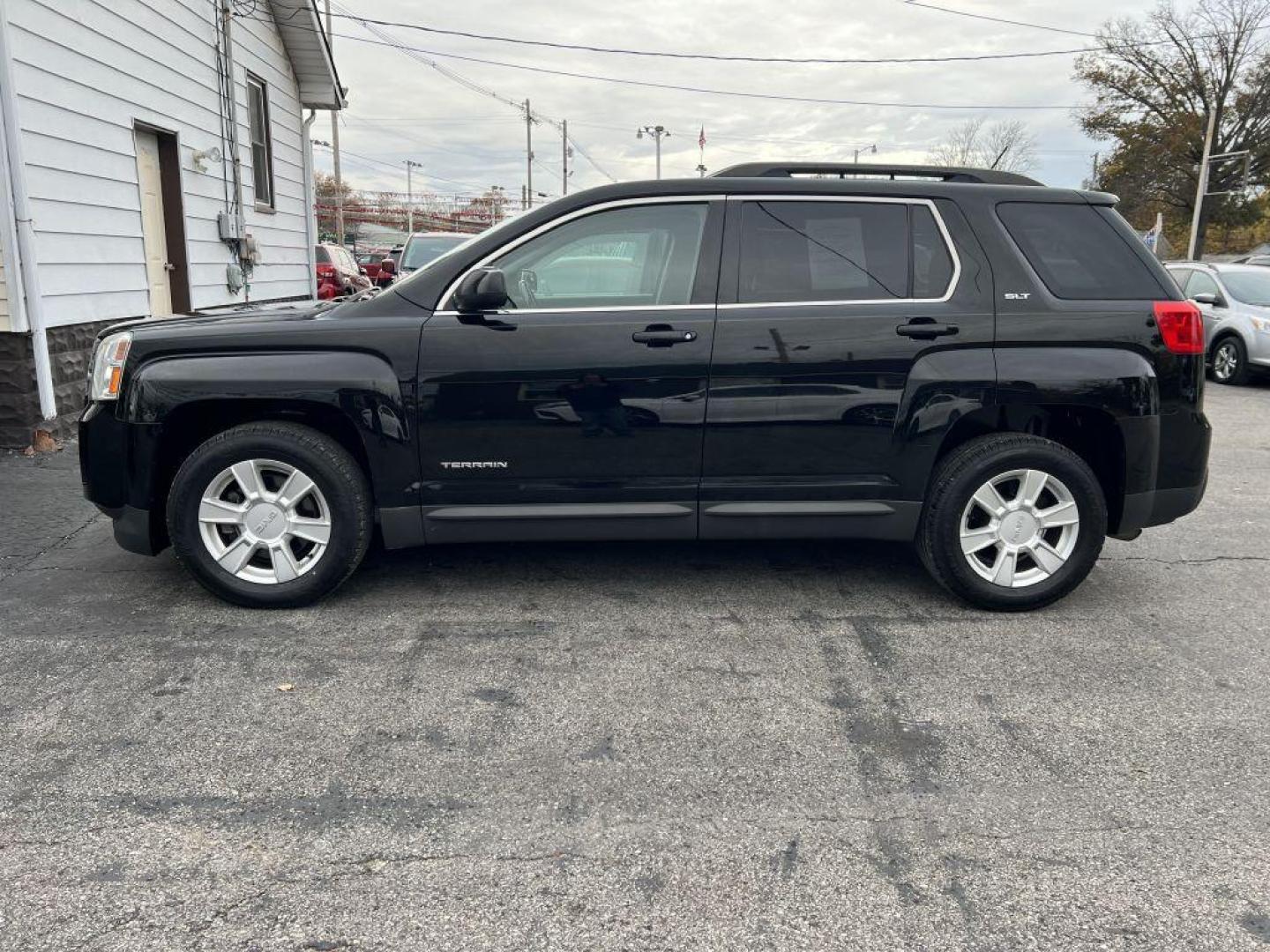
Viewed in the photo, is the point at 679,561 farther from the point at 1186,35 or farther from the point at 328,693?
the point at 1186,35

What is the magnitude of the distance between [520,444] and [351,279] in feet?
53.1

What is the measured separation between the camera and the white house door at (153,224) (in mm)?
8906

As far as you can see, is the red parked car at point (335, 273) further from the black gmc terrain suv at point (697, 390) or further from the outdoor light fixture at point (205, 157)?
the black gmc terrain suv at point (697, 390)

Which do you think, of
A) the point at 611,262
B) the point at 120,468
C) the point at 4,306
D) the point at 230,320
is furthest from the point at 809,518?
the point at 4,306

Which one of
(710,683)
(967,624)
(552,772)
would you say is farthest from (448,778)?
(967,624)

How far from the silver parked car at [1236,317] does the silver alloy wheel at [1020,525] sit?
957 cm

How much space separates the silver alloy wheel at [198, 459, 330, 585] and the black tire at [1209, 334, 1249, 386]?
1239 cm

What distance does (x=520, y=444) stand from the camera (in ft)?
13.4

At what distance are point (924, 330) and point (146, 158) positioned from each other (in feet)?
26.1

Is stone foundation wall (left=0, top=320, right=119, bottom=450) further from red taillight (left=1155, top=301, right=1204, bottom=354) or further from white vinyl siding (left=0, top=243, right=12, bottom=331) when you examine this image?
red taillight (left=1155, top=301, right=1204, bottom=354)

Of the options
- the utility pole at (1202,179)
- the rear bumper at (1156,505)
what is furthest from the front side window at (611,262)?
the utility pole at (1202,179)

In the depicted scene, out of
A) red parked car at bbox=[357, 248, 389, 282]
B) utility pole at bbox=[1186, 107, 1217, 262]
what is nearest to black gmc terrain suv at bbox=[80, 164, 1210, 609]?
red parked car at bbox=[357, 248, 389, 282]

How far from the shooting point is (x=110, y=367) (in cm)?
411

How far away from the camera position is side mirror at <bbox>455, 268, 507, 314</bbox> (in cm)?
388
